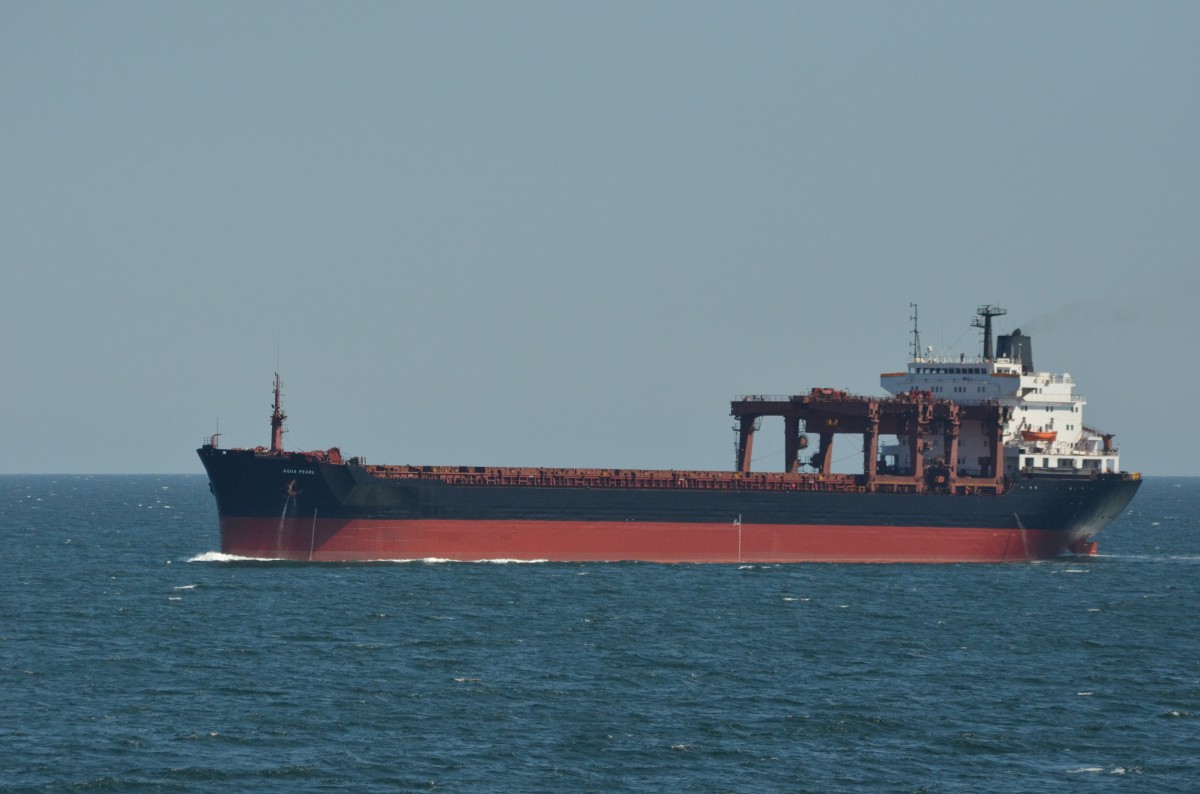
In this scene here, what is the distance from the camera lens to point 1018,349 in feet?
238

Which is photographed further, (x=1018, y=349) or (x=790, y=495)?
(x=1018, y=349)

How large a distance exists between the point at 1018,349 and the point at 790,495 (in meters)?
16.3

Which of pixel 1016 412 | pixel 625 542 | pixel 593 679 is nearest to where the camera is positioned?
pixel 593 679

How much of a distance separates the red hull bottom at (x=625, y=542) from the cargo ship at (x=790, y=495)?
0.06m

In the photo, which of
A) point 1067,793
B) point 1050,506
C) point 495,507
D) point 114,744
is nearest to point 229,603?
point 495,507

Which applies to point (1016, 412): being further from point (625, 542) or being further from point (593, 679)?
point (593, 679)

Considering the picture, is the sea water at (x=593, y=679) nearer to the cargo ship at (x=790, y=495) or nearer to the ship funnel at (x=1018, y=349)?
the cargo ship at (x=790, y=495)

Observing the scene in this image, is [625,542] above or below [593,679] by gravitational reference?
above

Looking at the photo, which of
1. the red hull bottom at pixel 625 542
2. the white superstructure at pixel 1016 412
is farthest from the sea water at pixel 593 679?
the white superstructure at pixel 1016 412

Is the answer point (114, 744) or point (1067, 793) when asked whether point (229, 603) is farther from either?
point (1067, 793)

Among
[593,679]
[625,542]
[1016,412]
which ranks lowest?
[593,679]

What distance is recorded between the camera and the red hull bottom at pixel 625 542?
59875 millimetres

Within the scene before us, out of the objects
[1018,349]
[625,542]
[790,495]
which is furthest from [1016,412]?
[625,542]

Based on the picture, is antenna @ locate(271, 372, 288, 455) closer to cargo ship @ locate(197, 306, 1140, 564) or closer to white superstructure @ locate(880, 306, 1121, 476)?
cargo ship @ locate(197, 306, 1140, 564)
